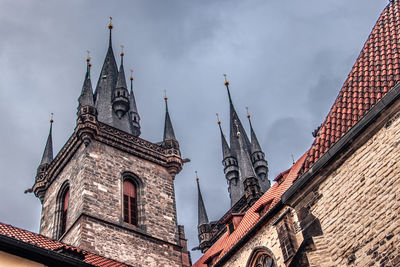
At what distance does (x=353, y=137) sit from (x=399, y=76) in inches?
50.0

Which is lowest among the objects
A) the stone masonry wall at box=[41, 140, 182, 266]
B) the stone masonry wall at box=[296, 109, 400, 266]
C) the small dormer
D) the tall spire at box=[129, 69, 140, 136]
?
the stone masonry wall at box=[296, 109, 400, 266]

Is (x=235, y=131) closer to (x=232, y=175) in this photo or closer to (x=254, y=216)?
(x=232, y=175)

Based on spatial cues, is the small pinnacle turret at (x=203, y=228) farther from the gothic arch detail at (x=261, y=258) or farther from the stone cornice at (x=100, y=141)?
the gothic arch detail at (x=261, y=258)

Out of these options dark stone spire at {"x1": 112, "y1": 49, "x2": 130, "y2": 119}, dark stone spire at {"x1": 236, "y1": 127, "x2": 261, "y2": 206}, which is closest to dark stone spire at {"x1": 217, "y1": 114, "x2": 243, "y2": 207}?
dark stone spire at {"x1": 236, "y1": 127, "x2": 261, "y2": 206}

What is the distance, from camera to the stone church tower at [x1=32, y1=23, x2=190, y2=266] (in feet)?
61.9

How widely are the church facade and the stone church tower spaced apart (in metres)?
10.4

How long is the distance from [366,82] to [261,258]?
22.1ft

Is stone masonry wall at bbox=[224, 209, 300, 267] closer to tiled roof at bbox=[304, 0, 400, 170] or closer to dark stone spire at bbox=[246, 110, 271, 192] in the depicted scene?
tiled roof at bbox=[304, 0, 400, 170]

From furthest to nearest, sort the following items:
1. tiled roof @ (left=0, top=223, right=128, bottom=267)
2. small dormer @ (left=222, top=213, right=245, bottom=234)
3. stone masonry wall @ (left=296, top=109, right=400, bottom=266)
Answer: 1. small dormer @ (left=222, top=213, right=245, bottom=234)
2. tiled roof @ (left=0, top=223, right=128, bottom=267)
3. stone masonry wall @ (left=296, top=109, right=400, bottom=266)

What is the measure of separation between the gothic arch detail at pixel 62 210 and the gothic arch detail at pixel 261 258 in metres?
7.96

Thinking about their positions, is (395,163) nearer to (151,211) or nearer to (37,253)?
(37,253)

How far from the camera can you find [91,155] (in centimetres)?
2092

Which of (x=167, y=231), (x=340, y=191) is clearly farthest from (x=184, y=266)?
(x=340, y=191)

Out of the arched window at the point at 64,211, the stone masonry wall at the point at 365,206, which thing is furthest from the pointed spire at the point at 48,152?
the stone masonry wall at the point at 365,206
